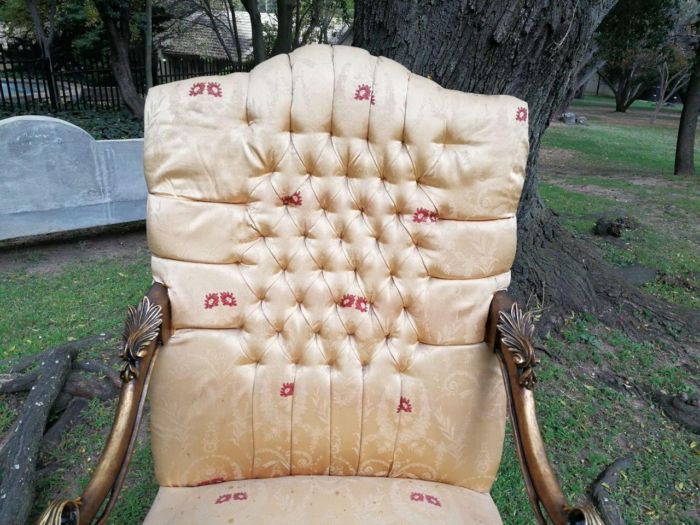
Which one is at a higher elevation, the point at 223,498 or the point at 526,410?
the point at 526,410

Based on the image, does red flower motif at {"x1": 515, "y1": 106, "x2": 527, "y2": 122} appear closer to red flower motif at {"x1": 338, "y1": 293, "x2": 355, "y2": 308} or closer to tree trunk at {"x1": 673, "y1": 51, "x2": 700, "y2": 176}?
red flower motif at {"x1": 338, "y1": 293, "x2": 355, "y2": 308}

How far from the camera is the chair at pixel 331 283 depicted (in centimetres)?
146

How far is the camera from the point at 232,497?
4.63 feet

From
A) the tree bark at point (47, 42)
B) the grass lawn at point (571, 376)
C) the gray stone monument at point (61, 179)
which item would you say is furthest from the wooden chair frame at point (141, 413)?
the tree bark at point (47, 42)

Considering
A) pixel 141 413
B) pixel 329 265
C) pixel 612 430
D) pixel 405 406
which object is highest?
pixel 329 265

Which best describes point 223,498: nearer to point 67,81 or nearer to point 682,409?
point 682,409

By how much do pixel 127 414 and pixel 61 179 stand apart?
3629 millimetres

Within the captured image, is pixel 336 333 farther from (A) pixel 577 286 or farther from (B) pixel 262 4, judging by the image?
(B) pixel 262 4

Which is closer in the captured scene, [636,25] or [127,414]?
[127,414]

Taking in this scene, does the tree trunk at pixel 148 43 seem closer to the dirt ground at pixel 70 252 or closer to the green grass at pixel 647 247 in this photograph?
the dirt ground at pixel 70 252

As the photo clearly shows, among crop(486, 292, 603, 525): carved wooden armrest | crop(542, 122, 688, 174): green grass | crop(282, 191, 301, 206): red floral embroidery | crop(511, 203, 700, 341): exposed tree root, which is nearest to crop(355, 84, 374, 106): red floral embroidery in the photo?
crop(282, 191, 301, 206): red floral embroidery

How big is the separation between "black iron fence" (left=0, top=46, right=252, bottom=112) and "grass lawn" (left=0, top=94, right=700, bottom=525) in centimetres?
461

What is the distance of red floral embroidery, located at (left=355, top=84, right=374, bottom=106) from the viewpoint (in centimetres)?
149

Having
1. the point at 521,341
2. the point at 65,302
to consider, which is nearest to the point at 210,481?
the point at 521,341
